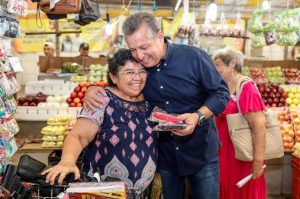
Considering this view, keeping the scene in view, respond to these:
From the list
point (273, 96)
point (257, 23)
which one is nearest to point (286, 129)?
point (273, 96)

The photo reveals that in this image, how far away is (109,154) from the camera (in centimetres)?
230

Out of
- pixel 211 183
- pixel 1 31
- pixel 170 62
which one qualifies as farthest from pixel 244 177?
pixel 1 31

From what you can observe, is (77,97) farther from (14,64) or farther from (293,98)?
(293,98)

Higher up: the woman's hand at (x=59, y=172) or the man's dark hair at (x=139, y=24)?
the man's dark hair at (x=139, y=24)

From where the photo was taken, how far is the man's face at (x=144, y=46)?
2.16 meters

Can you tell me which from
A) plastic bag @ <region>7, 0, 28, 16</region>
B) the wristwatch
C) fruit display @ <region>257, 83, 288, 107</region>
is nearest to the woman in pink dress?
the wristwatch

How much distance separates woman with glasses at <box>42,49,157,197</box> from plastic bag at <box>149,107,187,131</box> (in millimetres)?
177

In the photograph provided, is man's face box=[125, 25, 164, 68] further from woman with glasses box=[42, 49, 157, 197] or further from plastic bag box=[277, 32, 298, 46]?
plastic bag box=[277, 32, 298, 46]

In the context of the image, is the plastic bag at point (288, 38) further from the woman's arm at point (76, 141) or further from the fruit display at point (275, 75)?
the woman's arm at point (76, 141)

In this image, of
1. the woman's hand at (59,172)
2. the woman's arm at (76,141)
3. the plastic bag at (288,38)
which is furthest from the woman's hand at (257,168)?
the plastic bag at (288,38)

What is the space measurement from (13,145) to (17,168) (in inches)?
61.8

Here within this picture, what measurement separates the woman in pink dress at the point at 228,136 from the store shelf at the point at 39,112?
92.9 inches

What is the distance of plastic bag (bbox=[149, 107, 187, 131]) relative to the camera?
213 cm

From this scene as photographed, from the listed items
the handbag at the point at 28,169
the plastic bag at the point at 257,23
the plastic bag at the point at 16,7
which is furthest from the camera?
the plastic bag at the point at 257,23
